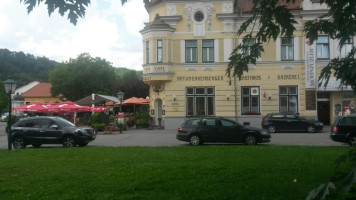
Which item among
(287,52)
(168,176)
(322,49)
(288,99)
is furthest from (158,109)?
(168,176)

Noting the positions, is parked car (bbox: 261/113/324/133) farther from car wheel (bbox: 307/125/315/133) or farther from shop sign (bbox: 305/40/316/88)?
shop sign (bbox: 305/40/316/88)

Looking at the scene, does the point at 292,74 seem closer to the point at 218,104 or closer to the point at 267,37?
the point at 218,104

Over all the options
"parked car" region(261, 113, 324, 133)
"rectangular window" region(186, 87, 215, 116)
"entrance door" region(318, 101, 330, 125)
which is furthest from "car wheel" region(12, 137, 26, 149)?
"entrance door" region(318, 101, 330, 125)

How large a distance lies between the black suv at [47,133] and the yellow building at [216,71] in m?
14.2

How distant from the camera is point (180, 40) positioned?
33.9 metres

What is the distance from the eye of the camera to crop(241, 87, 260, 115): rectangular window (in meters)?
33.3

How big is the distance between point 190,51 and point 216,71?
2803mm

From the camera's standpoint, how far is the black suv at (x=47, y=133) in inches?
774

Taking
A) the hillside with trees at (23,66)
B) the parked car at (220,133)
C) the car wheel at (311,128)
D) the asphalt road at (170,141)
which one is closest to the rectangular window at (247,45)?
the parked car at (220,133)

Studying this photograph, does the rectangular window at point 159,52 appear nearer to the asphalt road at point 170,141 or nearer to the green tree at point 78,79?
the asphalt road at point 170,141

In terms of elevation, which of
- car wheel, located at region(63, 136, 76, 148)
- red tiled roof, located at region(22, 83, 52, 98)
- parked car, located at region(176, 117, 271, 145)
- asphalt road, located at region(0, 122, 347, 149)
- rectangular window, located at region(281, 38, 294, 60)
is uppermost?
rectangular window, located at region(281, 38, 294, 60)

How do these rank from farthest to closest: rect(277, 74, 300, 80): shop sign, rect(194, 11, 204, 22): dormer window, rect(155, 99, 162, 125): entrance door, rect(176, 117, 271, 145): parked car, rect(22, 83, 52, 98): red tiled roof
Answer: rect(22, 83, 52, 98): red tiled roof
rect(155, 99, 162, 125): entrance door
rect(194, 11, 204, 22): dormer window
rect(277, 74, 300, 80): shop sign
rect(176, 117, 271, 145): parked car

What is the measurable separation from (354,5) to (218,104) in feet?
87.1

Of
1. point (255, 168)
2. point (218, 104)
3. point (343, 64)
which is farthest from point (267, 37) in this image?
point (218, 104)
